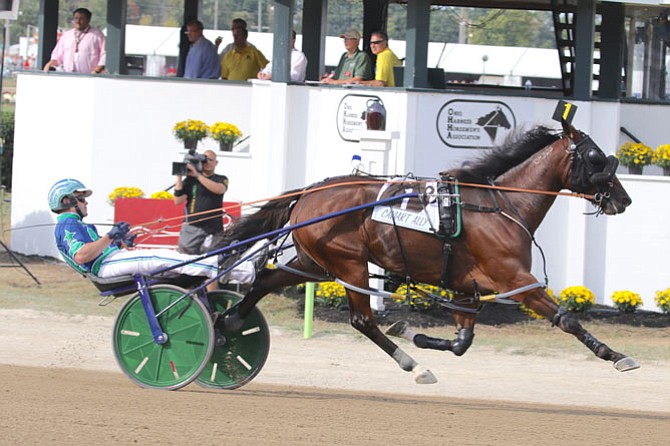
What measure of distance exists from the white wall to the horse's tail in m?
3.62

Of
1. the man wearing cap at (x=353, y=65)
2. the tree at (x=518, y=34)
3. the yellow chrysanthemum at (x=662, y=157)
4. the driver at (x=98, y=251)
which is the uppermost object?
the tree at (x=518, y=34)

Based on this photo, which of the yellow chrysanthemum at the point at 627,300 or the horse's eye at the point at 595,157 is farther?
the yellow chrysanthemum at the point at 627,300

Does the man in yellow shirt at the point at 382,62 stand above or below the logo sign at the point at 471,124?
above

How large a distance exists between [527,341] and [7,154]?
13.2m

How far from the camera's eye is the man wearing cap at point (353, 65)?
42.0 ft

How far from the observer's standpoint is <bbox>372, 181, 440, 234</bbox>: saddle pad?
26.2ft

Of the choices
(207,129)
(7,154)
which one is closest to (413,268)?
(207,129)

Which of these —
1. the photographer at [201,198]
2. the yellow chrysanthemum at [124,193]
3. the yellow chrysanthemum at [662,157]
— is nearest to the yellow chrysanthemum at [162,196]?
the yellow chrysanthemum at [124,193]

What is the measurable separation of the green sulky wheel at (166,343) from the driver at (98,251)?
21cm

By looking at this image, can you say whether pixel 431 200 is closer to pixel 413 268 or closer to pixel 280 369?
pixel 413 268

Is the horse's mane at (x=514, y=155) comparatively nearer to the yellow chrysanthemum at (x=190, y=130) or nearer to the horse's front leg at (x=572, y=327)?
the horse's front leg at (x=572, y=327)

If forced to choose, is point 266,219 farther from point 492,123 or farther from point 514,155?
point 492,123

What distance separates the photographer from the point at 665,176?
1279cm

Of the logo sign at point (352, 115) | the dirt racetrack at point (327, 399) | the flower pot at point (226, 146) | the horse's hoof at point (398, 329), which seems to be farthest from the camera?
the flower pot at point (226, 146)
